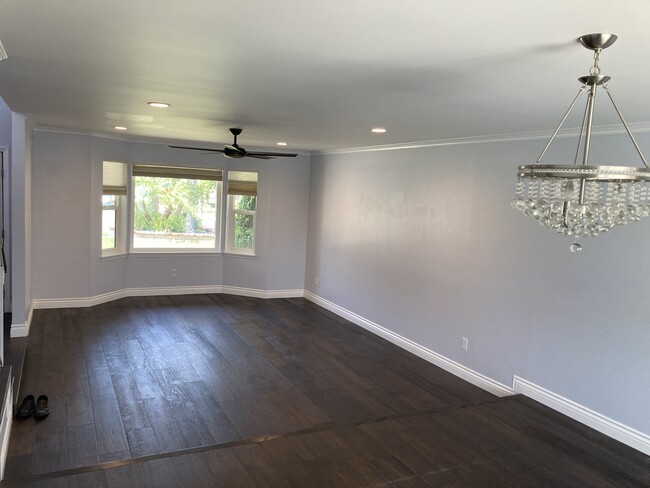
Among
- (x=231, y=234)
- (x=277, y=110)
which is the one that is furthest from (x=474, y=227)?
(x=231, y=234)

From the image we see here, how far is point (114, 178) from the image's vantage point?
294 inches

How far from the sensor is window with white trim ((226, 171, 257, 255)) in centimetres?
828

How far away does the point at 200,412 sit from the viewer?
4.15 metres

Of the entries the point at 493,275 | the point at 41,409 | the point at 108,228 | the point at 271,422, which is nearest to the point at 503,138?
the point at 493,275

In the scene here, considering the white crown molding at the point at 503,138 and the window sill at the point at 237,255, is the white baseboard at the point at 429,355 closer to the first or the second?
the window sill at the point at 237,255

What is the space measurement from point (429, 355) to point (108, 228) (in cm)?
496

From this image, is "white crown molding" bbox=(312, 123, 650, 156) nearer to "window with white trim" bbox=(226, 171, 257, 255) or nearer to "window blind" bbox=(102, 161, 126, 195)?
"window with white trim" bbox=(226, 171, 257, 255)

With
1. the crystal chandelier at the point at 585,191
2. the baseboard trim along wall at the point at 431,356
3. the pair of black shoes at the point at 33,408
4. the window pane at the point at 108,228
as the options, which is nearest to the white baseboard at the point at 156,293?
the baseboard trim along wall at the point at 431,356

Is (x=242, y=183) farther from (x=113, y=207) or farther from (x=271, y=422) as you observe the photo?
(x=271, y=422)

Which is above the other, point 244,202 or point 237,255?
point 244,202

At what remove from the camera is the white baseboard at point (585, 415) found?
3.71m

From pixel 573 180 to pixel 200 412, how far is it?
11.0ft

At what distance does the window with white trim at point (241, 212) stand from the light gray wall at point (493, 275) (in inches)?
64.9

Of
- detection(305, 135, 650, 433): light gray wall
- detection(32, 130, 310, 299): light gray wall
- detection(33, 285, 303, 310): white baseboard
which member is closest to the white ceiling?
detection(305, 135, 650, 433): light gray wall
